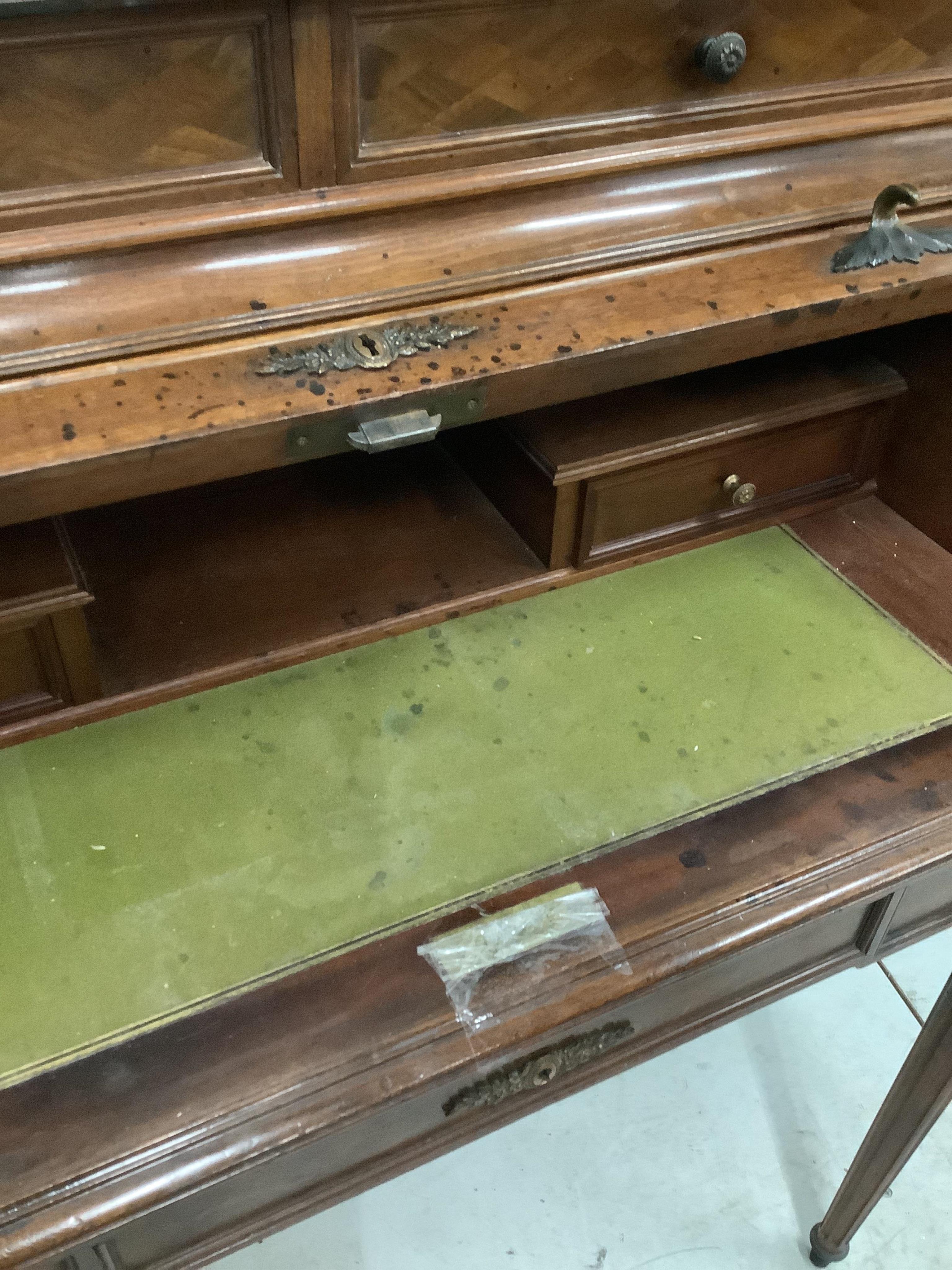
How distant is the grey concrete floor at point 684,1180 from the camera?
107cm

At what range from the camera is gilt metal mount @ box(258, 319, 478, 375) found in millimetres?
731

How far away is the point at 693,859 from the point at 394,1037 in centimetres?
27

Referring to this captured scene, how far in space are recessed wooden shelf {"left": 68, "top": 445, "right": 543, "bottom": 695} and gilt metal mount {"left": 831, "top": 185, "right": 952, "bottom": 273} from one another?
0.40 m

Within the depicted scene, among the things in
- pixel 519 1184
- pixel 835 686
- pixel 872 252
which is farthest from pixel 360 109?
pixel 519 1184

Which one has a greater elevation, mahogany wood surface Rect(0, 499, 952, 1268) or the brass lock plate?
the brass lock plate

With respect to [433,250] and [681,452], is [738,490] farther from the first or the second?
[433,250]

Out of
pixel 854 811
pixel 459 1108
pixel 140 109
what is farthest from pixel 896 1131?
pixel 140 109

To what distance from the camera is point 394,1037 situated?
695 millimetres

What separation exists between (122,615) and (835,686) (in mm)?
667

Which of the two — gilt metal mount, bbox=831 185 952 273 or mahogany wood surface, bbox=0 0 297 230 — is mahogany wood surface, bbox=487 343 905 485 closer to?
gilt metal mount, bbox=831 185 952 273

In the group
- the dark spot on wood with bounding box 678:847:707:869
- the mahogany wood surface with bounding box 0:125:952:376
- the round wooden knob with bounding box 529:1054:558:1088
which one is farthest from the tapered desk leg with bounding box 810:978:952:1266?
the mahogany wood surface with bounding box 0:125:952:376

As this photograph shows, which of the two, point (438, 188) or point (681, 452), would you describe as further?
point (681, 452)

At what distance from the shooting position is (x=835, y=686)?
0.96m

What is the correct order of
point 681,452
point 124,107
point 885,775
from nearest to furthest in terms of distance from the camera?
1. point 124,107
2. point 885,775
3. point 681,452
